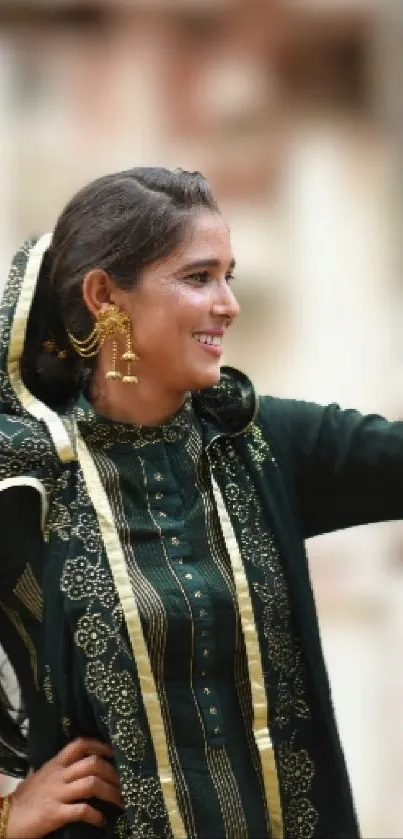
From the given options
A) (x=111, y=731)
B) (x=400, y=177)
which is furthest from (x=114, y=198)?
(x=400, y=177)

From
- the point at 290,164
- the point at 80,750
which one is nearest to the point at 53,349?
the point at 80,750

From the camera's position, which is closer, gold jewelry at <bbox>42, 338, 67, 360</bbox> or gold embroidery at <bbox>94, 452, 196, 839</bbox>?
gold embroidery at <bbox>94, 452, 196, 839</bbox>

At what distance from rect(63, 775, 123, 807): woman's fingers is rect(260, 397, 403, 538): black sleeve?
1.27 feet

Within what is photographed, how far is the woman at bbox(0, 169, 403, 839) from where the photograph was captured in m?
1.46

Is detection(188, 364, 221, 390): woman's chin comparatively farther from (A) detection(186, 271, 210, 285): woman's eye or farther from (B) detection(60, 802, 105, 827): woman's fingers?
(B) detection(60, 802, 105, 827): woman's fingers

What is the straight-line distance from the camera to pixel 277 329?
246 centimetres

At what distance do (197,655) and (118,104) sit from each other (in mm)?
1224

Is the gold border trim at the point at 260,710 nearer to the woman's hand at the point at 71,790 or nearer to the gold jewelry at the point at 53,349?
the woman's hand at the point at 71,790

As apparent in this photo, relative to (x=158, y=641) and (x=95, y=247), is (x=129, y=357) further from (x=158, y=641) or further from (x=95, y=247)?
(x=158, y=641)

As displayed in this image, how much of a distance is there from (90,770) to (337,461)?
0.46m

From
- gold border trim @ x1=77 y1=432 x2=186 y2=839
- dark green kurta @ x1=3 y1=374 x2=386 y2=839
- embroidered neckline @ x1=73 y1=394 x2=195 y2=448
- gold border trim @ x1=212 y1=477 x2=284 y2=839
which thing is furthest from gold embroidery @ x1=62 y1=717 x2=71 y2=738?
embroidered neckline @ x1=73 y1=394 x2=195 y2=448

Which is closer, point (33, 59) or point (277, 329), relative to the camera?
point (33, 59)

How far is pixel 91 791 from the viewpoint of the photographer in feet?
4.89

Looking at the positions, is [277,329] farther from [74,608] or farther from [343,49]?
[74,608]
